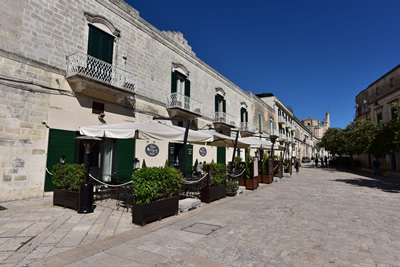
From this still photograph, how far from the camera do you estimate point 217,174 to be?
299 inches

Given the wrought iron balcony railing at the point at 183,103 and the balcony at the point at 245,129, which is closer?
the wrought iron balcony railing at the point at 183,103

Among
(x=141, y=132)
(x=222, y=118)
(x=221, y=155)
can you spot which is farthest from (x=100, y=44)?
(x=221, y=155)

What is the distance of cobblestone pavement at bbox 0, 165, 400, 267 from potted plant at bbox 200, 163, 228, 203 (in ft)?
3.16

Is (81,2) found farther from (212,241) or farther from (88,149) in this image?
(212,241)

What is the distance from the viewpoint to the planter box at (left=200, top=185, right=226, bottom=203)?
23.5 ft

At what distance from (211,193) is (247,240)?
323cm

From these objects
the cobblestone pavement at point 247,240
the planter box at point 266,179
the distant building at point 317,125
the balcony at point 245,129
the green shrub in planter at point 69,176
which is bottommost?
the cobblestone pavement at point 247,240

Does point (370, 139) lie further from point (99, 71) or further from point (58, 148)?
point (58, 148)

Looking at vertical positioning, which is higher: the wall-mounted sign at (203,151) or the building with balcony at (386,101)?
the building with balcony at (386,101)

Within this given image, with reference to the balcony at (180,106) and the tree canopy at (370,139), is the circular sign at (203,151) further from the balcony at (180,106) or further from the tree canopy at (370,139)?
the tree canopy at (370,139)

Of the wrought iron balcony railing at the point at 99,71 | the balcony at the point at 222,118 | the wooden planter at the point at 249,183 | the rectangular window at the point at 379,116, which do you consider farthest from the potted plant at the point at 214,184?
the rectangular window at the point at 379,116

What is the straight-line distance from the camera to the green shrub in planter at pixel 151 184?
4.83m

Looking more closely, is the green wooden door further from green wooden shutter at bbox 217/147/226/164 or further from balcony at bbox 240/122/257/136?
balcony at bbox 240/122/257/136

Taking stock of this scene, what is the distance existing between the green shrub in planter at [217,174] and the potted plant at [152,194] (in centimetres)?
215
